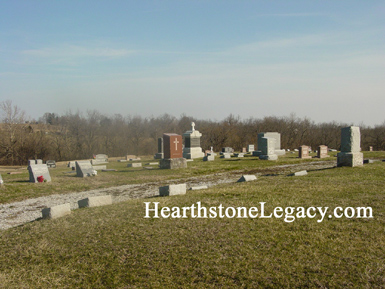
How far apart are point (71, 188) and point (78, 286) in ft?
33.1

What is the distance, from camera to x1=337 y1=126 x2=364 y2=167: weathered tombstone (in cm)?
1288

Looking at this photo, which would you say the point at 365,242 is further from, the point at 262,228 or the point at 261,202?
the point at 261,202

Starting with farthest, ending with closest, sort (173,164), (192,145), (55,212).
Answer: (192,145) < (173,164) < (55,212)

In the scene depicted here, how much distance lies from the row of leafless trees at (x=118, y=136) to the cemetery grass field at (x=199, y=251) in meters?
33.1

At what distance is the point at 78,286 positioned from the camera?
364 cm

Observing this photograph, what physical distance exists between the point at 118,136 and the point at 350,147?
37224mm

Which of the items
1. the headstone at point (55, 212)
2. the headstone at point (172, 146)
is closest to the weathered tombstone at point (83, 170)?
the headstone at point (172, 146)

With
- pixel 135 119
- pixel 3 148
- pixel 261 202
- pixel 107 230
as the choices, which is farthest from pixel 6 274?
pixel 135 119

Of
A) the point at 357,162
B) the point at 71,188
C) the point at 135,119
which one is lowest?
the point at 71,188

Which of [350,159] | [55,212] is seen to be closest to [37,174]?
[55,212]

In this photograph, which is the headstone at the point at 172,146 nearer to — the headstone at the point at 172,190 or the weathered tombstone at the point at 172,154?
the weathered tombstone at the point at 172,154

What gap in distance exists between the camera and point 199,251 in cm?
430

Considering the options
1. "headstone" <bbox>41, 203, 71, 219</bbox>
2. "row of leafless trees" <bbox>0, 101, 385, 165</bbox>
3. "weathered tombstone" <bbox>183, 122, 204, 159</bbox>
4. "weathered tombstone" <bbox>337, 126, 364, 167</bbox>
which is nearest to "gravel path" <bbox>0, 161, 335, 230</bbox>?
"headstone" <bbox>41, 203, 71, 219</bbox>

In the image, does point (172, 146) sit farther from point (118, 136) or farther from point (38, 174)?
point (118, 136)
